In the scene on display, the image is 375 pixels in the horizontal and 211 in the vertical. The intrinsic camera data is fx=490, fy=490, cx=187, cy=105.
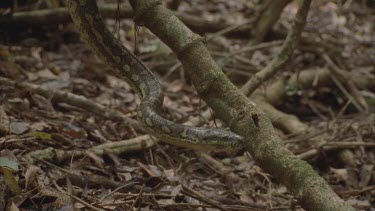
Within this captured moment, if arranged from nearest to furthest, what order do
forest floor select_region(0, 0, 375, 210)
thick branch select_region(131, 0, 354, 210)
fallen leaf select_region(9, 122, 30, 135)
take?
thick branch select_region(131, 0, 354, 210), forest floor select_region(0, 0, 375, 210), fallen leaf select_region(9, 122, 30, 135)

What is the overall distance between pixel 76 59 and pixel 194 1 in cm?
474

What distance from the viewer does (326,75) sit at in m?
7.40

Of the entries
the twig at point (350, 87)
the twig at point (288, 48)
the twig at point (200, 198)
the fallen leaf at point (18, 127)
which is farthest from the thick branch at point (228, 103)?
the twig at point (350, 87)

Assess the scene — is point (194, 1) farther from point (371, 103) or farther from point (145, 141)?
point (145, 141)

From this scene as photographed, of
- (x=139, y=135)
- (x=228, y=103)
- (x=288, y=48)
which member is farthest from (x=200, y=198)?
(x=288, y=48)

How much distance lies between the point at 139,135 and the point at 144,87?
1299 millimetres

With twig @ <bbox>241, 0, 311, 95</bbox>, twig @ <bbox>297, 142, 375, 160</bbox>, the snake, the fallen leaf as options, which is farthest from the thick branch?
twig @ <bbox>297, 142, 375, 160</bbox>

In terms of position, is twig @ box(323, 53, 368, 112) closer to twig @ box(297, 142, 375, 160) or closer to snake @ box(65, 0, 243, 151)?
twig @ box(297, 142, 375, 160)

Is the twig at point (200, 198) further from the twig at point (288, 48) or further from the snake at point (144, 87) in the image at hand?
the twig at point (288, 48)

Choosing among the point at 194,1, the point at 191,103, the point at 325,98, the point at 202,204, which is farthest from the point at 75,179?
the point at 194,1

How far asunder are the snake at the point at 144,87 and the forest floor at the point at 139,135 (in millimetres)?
158

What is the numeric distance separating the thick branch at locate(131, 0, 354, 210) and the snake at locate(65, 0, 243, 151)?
0.49ft

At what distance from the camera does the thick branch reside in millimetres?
3104

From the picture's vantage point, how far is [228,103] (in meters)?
3.24
